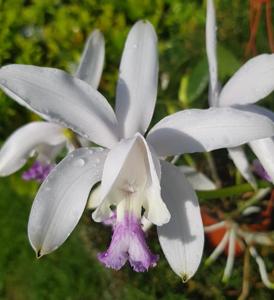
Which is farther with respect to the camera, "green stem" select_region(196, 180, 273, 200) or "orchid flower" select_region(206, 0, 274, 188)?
"green stem" select_region(196, 180, 273, 200)

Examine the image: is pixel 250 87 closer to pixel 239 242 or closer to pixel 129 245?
pixel 129 245

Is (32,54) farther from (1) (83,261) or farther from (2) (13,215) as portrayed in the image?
(1) (83,261)

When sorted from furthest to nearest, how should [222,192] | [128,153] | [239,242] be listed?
[239,242] → [222,192] → [128,153]

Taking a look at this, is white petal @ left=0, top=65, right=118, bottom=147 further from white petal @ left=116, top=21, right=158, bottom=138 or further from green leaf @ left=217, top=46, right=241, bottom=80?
green leaf @ left=217, top=46, right=241, bottom=80

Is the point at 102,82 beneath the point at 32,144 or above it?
beneath

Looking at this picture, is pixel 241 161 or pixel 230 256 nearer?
pixel 241 161

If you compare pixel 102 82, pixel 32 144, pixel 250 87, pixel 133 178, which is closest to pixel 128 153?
pixel 133 178

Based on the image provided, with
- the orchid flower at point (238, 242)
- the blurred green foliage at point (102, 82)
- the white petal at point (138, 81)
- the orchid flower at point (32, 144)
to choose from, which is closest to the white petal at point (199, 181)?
the orchid flower at point (238, 242)

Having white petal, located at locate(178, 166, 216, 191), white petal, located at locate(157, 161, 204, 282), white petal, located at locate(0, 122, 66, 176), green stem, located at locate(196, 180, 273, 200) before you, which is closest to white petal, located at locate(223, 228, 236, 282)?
white petal, located at locate(178, 166, 216, 191)
